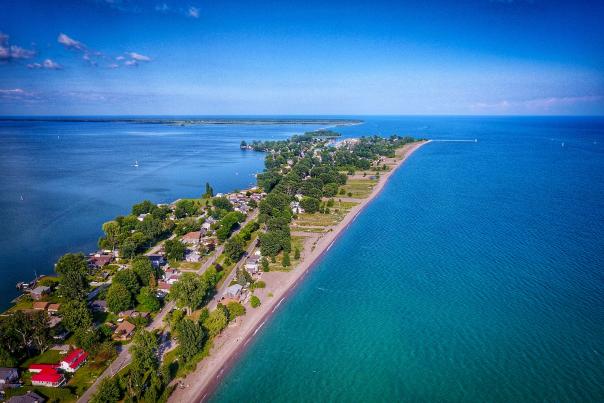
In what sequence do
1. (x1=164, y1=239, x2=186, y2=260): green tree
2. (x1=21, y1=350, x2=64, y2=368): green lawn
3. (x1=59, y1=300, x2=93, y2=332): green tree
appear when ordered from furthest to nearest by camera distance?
(x1=164, y1=239, x2=186, y2=260): green tree < (x1=59, y1=300, x2=93, y2=332): green tree < (x1=21, y1=350, x2=64, y2=368): green lawn

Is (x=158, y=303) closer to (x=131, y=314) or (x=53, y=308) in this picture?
(x=131, y=314)

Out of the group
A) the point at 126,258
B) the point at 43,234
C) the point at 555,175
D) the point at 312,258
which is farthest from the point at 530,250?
the point at 43,234

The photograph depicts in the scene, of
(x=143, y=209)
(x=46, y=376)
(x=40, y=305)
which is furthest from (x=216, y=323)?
(x=143, y=209)

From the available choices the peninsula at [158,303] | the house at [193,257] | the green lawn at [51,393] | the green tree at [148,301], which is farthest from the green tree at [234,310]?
the green lawn at [51,393]

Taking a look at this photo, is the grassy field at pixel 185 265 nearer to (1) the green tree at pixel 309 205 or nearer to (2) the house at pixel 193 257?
(2) the house at pixel 193 257

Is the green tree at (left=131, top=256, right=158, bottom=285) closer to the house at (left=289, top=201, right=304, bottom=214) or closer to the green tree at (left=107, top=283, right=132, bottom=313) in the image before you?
the green tree at (left=107, top=283, right=132, bottom=313)

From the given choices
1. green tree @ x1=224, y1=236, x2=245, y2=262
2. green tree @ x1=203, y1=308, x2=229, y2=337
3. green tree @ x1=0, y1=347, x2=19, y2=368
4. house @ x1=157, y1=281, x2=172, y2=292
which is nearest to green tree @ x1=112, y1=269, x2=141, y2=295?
house @ x1=157, y1=281, x2=172, y2=292
